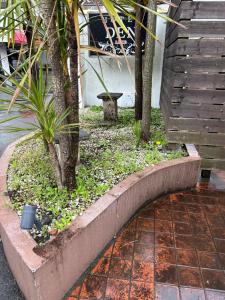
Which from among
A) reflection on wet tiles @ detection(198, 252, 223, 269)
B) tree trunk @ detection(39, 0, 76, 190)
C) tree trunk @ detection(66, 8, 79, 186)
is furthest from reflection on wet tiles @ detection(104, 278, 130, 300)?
tree trunk @ detection(66, 8, 79, 186)

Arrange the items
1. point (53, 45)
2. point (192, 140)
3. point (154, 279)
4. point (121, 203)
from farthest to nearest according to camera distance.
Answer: point (192, 140), point (121, 203), point (154, 279), point (53, 45)

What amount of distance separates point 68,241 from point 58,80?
107cm

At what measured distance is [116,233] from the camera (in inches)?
81.1

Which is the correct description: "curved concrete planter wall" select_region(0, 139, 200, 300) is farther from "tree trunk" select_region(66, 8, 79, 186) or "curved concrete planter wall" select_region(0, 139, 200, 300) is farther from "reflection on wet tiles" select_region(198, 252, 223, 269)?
"reflection on wet tiles" select_region(198, 252, 223, 269)

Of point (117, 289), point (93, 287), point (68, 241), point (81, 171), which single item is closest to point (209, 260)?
point (117, 289)

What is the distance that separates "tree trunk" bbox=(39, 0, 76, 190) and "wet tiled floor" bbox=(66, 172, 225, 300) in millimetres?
692

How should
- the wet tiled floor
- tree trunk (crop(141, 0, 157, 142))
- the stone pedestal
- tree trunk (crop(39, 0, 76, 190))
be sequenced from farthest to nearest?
the stone pedestal, tree trunk (crop(141, 0, 157, 142)), the wet tiled floor, tree trunk (crop(39, 0, 76, 190))

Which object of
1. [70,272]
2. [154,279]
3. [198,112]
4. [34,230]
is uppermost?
[198,112]

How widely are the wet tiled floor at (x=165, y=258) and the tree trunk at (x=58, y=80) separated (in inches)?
27.2

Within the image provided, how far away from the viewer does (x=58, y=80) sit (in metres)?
1.68

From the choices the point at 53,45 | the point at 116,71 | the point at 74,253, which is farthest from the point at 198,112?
the point at 116,71

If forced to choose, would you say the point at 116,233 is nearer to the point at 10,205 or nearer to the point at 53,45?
the point at 10,205

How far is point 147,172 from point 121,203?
487 mm

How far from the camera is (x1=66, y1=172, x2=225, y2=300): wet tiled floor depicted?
159 centimetres
